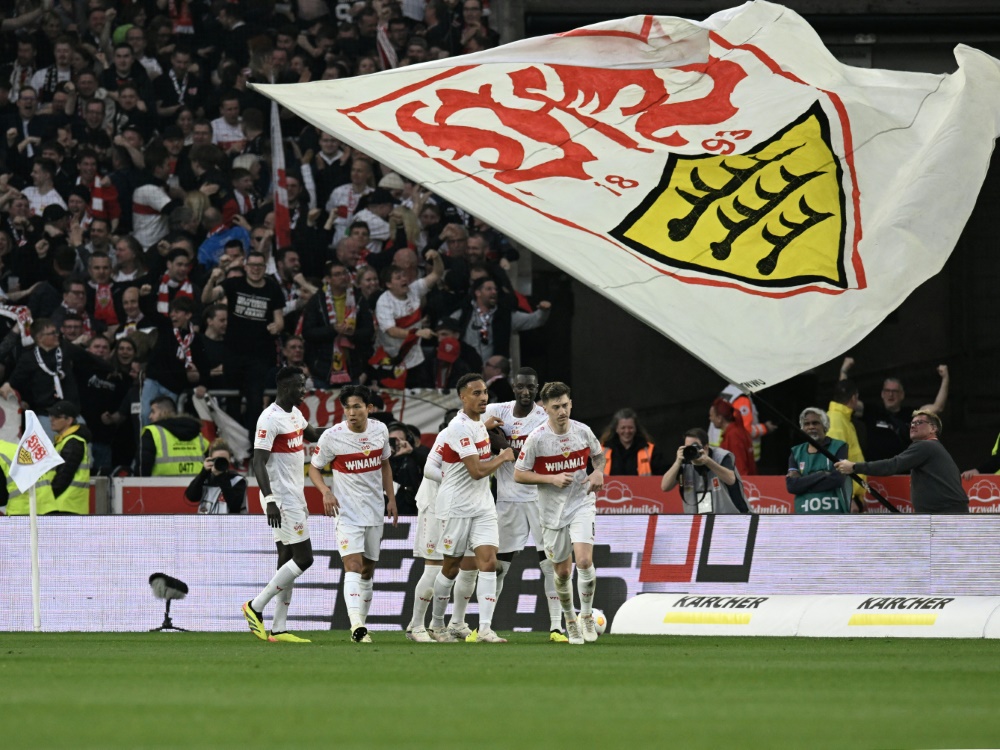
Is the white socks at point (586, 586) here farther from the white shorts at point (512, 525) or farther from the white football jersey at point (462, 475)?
the white shorts at point (512, 525)

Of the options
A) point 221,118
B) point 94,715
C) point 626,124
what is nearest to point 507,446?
point 626,124

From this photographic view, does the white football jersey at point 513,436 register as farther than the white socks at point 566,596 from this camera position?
Yes

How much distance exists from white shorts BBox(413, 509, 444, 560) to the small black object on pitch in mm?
2960

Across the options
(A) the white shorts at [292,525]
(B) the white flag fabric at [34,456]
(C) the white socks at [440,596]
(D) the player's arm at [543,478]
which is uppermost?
(D) the player's arm at [543,478]

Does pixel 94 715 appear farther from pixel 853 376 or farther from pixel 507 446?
pixel 853 376

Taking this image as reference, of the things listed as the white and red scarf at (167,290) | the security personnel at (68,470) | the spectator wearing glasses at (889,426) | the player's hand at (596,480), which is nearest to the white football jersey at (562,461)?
the player's hand at (596,480)

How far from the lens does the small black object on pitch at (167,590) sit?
17000 mm

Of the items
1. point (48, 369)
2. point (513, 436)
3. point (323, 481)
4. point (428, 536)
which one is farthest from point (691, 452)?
point (48, 369)

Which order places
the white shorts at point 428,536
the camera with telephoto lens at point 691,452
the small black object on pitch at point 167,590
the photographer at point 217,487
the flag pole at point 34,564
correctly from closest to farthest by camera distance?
the white shorts at point 428,536, the camera with telephoto lens at point 691,452, the flag pole at point 34,564, the small black object on pitch at point 167,590, the photographer at point 217,487

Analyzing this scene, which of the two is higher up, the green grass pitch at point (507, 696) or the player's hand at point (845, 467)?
the green grass pitch at point (507, 696)

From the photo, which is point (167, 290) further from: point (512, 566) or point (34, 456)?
point (512, 566)

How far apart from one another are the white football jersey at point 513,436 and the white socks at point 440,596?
1.10 meters

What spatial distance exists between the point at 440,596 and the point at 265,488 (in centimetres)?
176

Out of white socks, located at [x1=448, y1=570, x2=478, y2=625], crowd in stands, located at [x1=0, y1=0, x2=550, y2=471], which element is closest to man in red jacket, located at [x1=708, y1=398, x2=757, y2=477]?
crowd in stands, located at [x1=0, y1=0, x2=550, y2=471]
